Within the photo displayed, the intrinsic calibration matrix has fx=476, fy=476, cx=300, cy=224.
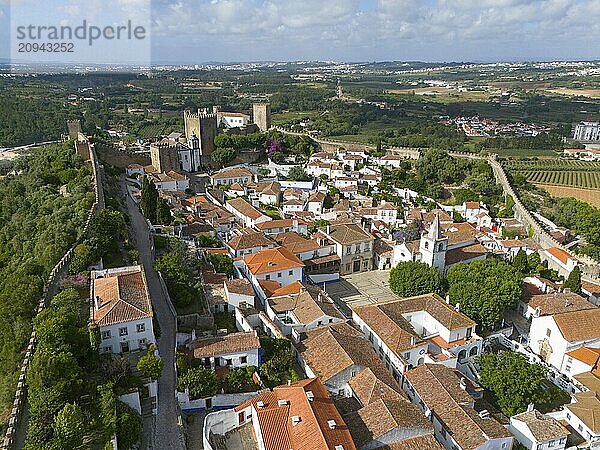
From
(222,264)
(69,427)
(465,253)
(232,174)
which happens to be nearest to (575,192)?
(465,253)

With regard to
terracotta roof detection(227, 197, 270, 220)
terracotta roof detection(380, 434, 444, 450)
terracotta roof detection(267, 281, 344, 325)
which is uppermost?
terracotta roof detection(227, 197, 270, 220)

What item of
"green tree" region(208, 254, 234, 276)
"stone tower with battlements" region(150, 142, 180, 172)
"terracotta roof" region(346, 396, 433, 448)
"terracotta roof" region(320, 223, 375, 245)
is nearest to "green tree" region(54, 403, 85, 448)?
"terracotta roof" region(346, 396, 433, 448)

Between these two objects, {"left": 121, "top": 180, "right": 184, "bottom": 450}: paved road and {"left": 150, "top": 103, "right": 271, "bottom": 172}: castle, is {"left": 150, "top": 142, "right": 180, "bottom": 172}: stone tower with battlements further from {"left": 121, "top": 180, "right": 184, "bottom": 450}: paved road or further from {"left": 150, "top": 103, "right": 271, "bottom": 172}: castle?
{"left": 121, "top": 180, "right": 184, "bottom": 450}: paved road

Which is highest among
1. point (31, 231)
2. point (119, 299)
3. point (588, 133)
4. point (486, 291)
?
point (588, 133)

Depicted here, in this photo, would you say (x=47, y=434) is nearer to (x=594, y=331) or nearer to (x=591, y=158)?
(x=594, y=331)

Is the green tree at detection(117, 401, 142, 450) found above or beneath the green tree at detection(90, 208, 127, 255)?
beneath

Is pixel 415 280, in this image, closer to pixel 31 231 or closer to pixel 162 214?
pixel 162 214

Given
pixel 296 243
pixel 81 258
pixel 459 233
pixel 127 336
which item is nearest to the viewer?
pixel 127 336

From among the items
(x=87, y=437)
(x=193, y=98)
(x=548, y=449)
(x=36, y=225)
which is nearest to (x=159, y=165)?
(x=36, y=225)
